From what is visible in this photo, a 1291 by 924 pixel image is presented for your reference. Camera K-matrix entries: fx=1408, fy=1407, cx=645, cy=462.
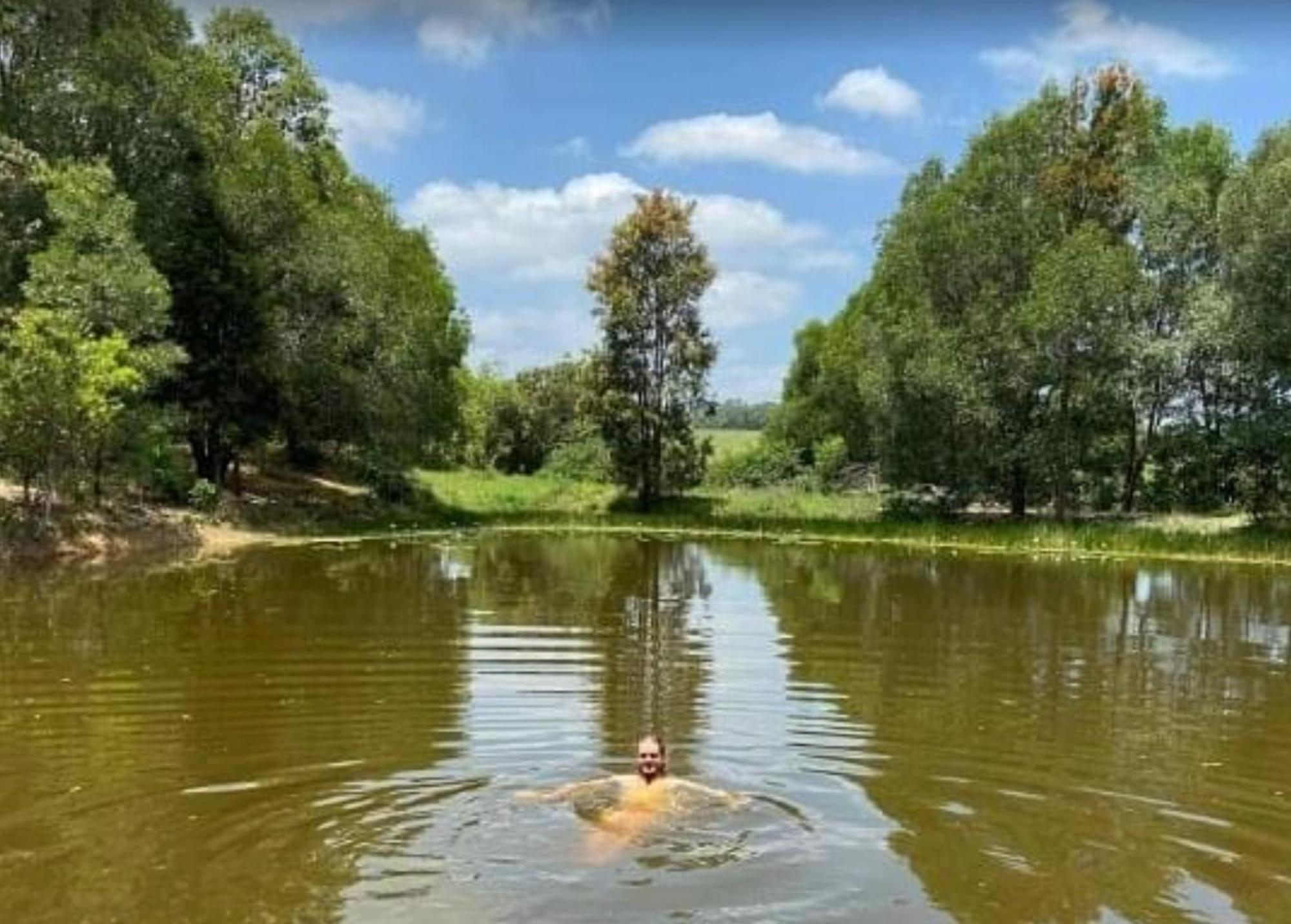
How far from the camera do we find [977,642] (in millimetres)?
21406

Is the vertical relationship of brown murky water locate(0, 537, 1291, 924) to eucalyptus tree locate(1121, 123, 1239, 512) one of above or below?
below

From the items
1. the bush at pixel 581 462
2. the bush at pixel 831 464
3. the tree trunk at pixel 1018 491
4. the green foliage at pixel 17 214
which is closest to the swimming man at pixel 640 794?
the green foliage at pixel 17 214

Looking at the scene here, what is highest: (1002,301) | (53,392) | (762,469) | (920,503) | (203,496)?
(1002,301)

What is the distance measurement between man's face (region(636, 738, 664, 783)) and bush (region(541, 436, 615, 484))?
51358 mm

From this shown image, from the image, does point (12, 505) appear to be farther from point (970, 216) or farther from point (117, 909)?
point (970, 216)

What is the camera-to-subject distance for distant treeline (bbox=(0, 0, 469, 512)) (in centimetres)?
3362

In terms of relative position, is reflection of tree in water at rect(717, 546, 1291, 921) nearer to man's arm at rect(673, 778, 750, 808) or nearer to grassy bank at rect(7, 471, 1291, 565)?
man's arm at rect(673, 778, 750, 808)

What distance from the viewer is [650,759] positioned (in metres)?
10.7

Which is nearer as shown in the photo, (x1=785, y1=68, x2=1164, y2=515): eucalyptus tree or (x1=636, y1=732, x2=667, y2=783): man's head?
(x1=636, y1=732, x2=667, y2=783): man's head

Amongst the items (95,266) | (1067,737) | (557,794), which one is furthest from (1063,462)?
(557,794)

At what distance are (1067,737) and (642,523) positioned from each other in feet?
121

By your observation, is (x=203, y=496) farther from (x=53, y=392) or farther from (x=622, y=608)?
(x=622, y=608)

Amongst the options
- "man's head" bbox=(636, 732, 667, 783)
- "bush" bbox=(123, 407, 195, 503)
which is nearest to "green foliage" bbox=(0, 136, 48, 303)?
"bush" bbox=(123, 407, 195, 503)

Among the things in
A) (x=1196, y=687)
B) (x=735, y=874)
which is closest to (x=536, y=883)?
(x=735, y=874)
